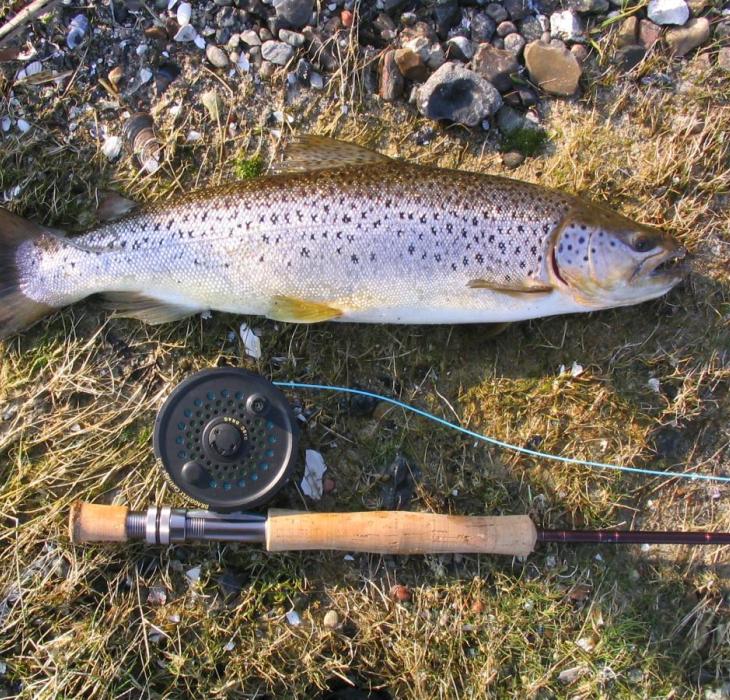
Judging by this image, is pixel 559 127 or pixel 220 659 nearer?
pixel 220 659

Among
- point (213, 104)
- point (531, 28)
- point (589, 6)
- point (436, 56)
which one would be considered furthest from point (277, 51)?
point (589, 6)

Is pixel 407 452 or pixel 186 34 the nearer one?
pixel 407 452

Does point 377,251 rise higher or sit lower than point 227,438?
higher

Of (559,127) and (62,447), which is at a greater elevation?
(559,127)

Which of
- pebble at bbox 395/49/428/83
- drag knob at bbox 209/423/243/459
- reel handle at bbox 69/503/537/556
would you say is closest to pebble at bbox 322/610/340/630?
reel handle at bbox 69/503/537/556

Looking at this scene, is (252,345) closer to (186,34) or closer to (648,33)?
(186,34)

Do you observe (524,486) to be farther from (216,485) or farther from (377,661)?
(216,485)

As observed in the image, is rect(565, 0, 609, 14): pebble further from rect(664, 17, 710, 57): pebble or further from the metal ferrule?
the metal ferrule

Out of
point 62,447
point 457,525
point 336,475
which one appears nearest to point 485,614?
point 457,525
